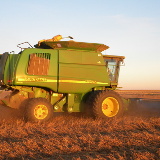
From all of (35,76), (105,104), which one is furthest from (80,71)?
(35,76)

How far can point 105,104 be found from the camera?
34.4 feet

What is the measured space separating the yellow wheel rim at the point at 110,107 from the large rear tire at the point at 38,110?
7.36 feet

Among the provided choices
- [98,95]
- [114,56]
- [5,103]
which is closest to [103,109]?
[98,95]

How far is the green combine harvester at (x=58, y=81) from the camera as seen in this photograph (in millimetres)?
9289

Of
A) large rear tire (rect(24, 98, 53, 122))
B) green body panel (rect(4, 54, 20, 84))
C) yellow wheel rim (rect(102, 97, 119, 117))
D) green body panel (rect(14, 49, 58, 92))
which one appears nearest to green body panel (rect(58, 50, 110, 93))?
green body panel (rect(14, 49, 58, 92))

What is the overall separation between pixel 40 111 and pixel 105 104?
265 centimetres

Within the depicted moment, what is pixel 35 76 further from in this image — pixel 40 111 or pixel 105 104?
pixel 105 104

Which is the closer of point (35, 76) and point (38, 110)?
point (38, 110)

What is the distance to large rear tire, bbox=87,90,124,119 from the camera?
32.7 ft

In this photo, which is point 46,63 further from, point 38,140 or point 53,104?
point 38,140

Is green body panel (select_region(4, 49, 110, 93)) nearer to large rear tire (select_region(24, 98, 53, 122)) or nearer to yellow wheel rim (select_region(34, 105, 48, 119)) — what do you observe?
large rear tire (select_region(24, 98, 53, 122))

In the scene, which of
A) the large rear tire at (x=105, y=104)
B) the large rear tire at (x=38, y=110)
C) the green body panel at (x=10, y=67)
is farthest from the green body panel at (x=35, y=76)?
the large rear tire at (x=105, y=104)

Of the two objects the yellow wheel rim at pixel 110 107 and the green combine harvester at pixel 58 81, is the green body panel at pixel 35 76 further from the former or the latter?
the yellow wheel rim at pixel 110 107

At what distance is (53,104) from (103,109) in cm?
196
